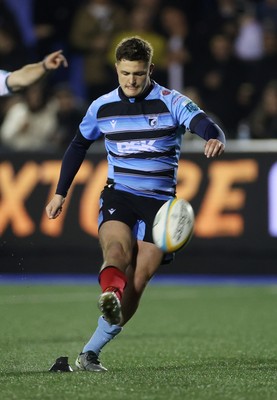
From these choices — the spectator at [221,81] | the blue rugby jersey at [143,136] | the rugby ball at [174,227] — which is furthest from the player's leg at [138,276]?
→ the spectator at [221,81]

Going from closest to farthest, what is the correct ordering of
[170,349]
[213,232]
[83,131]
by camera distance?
[83,131], [170,349], [213,232]

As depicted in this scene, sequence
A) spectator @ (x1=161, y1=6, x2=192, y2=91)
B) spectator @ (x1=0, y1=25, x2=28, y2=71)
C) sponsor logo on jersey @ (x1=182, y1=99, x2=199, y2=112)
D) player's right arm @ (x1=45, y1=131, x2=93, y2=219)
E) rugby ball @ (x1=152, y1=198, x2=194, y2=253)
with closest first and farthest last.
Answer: rugby ball @ (x1=152, y1=198, x2=194, y2=253) < sponsor logo on jersey @ (x1=182, y1=99, x2=199, y2=112) < player's right arm @ (x1=45, y1=131, x2=93, y2=219) < spectator @ (x1=0, y1=25, x2=28, y2=71) < spectator @ (x1=161, y1=6, x2=192, y2=91)

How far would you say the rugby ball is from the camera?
6.68 metres

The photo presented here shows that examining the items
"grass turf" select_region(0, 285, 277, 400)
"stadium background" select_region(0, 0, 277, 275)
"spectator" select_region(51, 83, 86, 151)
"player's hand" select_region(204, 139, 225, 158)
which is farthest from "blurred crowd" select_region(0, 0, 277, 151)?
"player's hand" select_region(204, 139, 225, 158)

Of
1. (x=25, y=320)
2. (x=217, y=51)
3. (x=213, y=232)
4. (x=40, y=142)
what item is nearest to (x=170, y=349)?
(x=25, y=320)

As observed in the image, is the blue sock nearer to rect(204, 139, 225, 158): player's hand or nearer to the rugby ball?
the rugby ball

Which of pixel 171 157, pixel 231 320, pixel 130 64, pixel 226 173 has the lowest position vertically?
pixel 231 320

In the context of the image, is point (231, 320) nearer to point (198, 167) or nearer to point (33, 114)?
point (198, 167)

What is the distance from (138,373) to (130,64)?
1849 millimetres

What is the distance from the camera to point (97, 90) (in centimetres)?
1562

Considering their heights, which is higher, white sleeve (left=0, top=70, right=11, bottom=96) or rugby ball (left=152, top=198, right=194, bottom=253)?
white sleeve (left=0, top=70, right=11, bottom=96)

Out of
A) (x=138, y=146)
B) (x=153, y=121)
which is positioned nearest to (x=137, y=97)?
(x=153, y=121)

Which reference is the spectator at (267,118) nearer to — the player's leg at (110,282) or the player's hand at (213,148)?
the player's leg at (110,282)

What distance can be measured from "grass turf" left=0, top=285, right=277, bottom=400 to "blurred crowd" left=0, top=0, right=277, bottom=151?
95.2 inches
